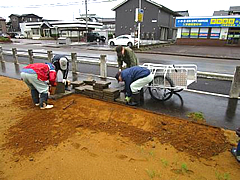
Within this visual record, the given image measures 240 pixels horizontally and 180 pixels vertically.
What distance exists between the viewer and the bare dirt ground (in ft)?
8.95

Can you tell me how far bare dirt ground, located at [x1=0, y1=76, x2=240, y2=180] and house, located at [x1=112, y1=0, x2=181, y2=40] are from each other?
104 ft

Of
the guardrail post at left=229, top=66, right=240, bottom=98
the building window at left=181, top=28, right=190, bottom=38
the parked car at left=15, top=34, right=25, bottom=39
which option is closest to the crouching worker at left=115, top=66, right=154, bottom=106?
the guardrail post at left=229, top=66, right=240, bottom=98

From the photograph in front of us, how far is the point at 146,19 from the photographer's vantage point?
34.8 m

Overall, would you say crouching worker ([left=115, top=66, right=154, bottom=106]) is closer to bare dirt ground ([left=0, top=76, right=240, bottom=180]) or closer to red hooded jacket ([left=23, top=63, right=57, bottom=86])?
bare dirt ground ([left=0, top=76, right=240, bottom=180])

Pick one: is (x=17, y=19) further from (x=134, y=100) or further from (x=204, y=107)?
(x=204, y=107)

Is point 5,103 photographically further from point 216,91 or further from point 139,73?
point 216,91

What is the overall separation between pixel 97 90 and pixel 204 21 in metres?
26.9

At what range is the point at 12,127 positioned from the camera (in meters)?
3.97

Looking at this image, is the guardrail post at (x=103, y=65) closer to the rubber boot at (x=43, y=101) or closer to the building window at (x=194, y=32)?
the rubber boot at (x=43, y=101)

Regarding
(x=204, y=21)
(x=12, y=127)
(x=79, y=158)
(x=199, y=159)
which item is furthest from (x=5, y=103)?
(x=204, y=21)

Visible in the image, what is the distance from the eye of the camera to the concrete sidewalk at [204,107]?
4304 mm

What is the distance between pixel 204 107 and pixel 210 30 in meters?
26.6

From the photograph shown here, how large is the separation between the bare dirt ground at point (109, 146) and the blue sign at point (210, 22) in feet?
89.0

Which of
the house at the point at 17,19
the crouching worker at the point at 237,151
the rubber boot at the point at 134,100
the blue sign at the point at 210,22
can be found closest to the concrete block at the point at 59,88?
the rubber boot at the point at 134,100
